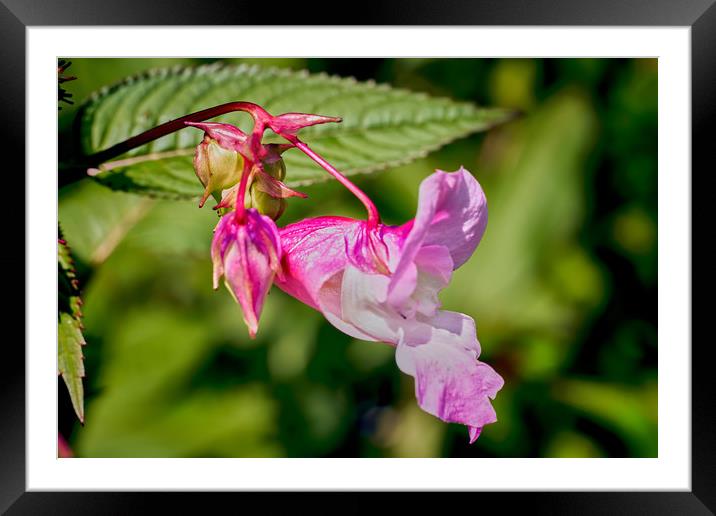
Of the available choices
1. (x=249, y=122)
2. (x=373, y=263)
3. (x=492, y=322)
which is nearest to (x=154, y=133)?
(x=249, y=122)

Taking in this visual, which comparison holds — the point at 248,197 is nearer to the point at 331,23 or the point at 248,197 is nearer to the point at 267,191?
the point at 267,191

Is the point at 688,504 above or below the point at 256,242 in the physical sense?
below

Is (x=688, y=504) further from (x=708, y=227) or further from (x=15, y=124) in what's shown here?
(x=15, y=124)

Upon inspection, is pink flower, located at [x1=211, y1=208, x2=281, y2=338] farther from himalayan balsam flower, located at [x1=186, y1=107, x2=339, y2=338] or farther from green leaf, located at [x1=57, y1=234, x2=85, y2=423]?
green leaf, located at [x1=57, y1=234, x2=85, y2=423]

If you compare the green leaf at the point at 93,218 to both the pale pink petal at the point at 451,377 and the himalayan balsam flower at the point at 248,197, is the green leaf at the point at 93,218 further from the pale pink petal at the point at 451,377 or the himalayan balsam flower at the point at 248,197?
the pale pink petal at the point at 451,377

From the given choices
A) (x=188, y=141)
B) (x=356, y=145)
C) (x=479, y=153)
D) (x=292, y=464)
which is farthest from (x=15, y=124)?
(x=479, y=153)

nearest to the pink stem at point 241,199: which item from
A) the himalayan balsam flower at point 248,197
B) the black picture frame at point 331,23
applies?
the himalayan balsam flower at point 248,197

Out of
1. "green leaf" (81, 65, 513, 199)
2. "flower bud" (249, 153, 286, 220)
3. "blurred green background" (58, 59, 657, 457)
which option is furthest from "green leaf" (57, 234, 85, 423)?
"blurred green background" (58, 59, 657, 457)
